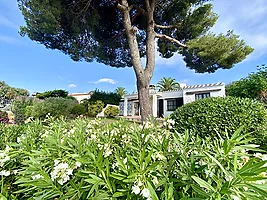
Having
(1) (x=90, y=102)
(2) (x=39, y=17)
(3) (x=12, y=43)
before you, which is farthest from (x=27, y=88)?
(2) (x=39, y=17)

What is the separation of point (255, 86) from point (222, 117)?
18.9 ft

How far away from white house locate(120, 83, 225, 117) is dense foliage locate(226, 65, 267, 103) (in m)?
5.82

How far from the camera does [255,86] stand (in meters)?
8.04

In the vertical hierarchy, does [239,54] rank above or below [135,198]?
above

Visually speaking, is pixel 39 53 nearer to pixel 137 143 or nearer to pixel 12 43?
pixel 12 43

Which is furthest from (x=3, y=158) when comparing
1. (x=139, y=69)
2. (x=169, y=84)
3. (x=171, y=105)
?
(x=169, y=84)

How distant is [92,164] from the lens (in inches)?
41.1

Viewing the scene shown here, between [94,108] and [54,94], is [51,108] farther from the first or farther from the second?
[54,94]

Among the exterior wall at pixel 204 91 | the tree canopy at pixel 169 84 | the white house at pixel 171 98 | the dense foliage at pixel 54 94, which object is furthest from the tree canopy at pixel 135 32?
the tree canopy at pixel 169 84

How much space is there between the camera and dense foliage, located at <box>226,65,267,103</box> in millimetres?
7883

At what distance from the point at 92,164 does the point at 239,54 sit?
1064 centimetres

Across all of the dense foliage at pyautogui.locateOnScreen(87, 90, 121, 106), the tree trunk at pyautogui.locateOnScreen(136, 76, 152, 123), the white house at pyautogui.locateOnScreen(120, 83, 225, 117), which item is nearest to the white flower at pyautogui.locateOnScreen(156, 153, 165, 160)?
the tree trunk at pyautogui.locateOnScreen(136, 76, 152, 123)

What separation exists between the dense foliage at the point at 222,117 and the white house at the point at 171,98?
11.3m

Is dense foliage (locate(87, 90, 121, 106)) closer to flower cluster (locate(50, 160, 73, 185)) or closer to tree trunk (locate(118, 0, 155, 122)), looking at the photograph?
tree trunk (locate(118, 0, 155, 122))
